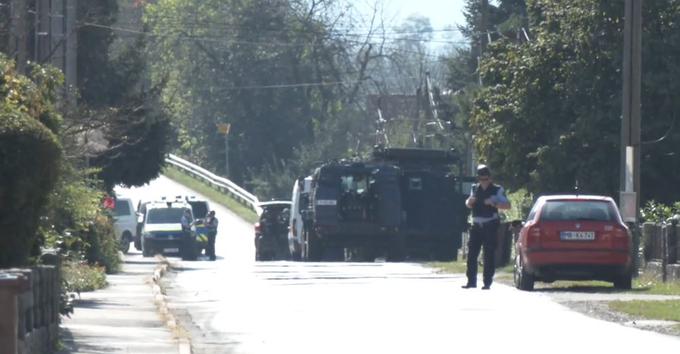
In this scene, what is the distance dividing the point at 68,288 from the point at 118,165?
26718mm

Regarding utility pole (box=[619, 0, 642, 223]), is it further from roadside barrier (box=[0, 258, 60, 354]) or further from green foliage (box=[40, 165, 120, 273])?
roadside barrier (box=[0, 258, 60, 354])

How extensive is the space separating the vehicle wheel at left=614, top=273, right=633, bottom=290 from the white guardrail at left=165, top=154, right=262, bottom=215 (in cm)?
4612

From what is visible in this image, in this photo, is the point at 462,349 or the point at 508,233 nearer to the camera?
the point at 462,349

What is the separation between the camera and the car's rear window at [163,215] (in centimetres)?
5538

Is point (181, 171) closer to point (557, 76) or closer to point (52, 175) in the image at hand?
point (557, 76)

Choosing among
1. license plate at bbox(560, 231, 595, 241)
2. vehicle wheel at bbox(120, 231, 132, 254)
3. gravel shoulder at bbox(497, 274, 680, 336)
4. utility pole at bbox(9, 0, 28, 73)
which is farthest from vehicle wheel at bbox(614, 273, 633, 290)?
vehicle wheel at bbox(120, 231, 132, 254)

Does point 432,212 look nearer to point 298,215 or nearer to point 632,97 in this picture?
point 298,215

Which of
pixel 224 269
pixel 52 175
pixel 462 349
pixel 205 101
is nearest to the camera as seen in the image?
pixel 52 175

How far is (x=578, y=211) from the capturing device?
2525 centimetres

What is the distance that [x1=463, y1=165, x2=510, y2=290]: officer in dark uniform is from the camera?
75.2ft

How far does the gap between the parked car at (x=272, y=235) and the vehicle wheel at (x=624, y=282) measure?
Answer: 25317 millimetres

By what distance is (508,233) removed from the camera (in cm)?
3694

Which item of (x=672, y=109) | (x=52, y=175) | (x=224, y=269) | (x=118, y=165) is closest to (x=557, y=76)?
(x=672, y=109)

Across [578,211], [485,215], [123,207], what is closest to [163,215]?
[123,207]
